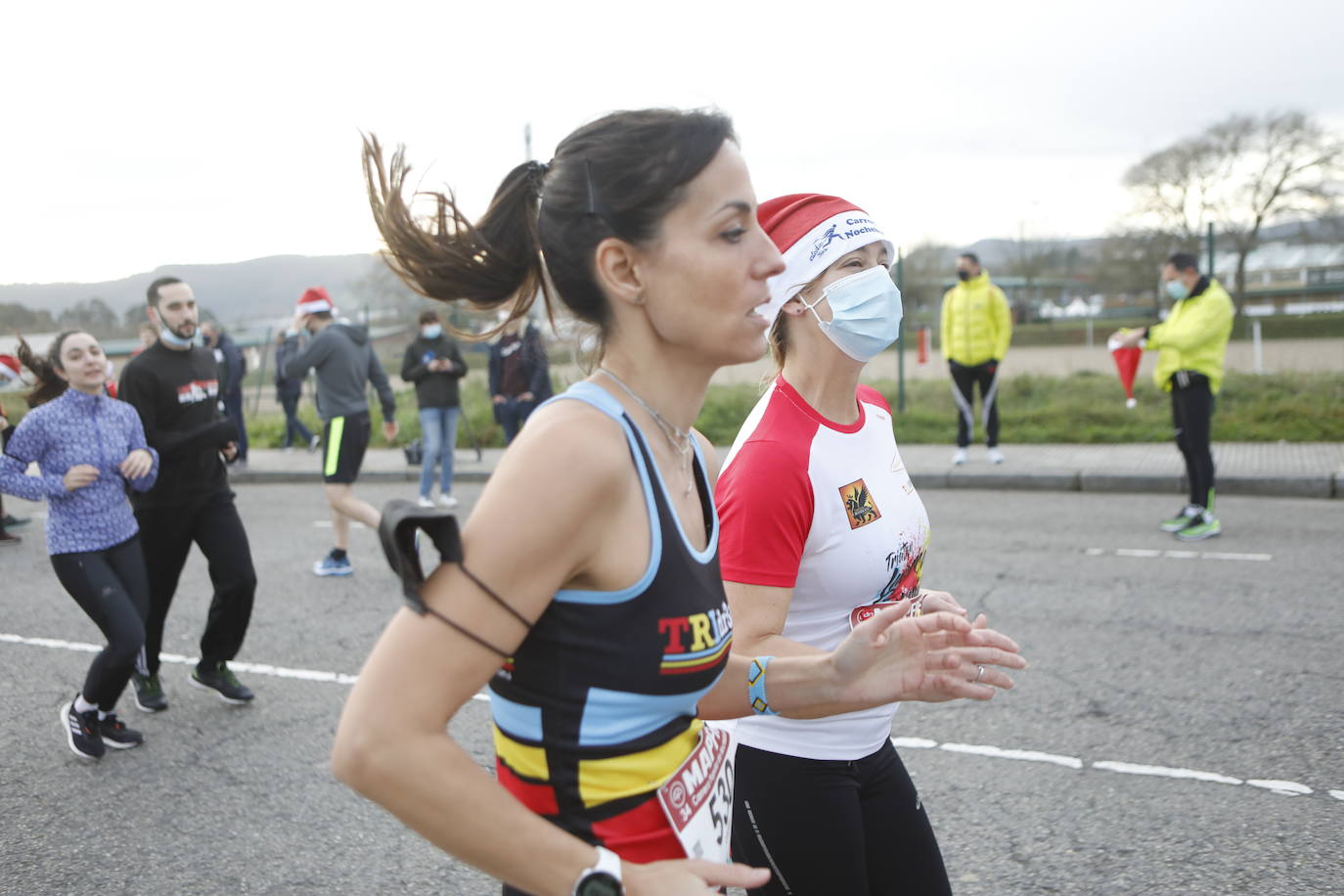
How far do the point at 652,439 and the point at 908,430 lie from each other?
12976 mm

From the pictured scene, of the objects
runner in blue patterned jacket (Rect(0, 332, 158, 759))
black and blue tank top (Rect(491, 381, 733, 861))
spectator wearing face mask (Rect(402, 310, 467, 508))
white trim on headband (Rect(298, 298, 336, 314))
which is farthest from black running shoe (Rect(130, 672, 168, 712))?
spectator wearing face mask (Rect(402, 310, 467, 508))

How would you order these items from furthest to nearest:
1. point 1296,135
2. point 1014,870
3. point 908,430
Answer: point 1296,135, point 908,430, point 1014,870

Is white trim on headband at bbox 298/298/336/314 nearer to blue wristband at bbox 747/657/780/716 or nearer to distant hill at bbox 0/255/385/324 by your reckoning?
blue wristband at bbox 747/657/780/716

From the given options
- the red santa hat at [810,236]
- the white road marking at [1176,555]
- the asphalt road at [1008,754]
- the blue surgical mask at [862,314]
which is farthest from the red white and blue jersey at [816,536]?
the white road marking at [1176,555]

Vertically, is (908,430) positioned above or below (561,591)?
below

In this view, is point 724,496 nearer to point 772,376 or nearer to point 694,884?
point 772,376

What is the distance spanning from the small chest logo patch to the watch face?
3.78ft

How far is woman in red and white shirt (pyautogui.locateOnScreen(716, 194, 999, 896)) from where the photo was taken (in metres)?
2.16

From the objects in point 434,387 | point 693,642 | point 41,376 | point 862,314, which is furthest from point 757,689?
point 434,387

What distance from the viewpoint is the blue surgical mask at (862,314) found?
264 centimetres

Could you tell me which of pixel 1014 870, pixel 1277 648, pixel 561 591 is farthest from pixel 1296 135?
pixel 561 591

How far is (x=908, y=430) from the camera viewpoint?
558 inches

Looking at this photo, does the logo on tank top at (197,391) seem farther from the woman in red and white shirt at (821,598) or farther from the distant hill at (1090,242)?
the distant hill at (1090,242)

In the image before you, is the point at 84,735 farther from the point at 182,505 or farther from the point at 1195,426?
the point at 1195,426
